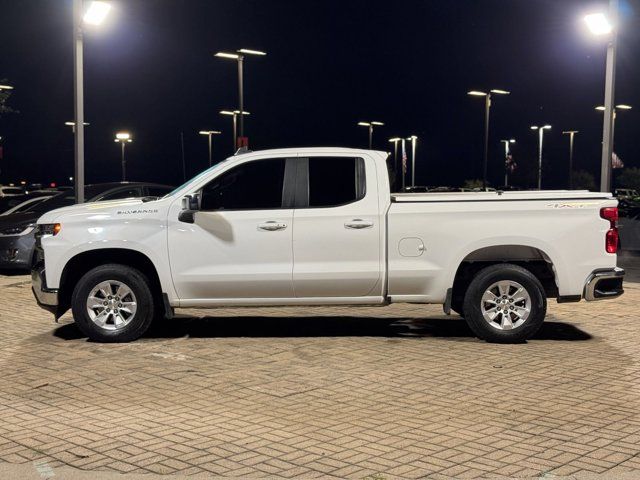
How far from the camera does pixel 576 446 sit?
5.76 m

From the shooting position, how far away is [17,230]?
54.1ft

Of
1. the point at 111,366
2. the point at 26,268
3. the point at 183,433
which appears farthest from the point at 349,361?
the point at 26,268

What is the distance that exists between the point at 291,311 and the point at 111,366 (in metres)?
3.81

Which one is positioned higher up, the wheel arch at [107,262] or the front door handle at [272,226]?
the front door handle at [272,226]

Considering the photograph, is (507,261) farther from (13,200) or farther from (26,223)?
(13,200)

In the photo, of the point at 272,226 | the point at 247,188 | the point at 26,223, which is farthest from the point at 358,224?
the point at 26,223

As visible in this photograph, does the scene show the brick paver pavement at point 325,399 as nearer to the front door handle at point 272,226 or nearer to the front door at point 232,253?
the front door at point 232,253

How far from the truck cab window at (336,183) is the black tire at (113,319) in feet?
6.53

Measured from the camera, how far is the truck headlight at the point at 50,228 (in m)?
9.61

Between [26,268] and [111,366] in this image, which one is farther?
[26,268]

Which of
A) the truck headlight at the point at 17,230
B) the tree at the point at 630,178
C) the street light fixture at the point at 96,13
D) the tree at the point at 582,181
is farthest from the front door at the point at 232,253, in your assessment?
the tree at the point at 630,178

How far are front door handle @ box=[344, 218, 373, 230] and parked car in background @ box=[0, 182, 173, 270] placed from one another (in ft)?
24.2

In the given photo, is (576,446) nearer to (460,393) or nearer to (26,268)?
(460,393)

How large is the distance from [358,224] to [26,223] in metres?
9.05
